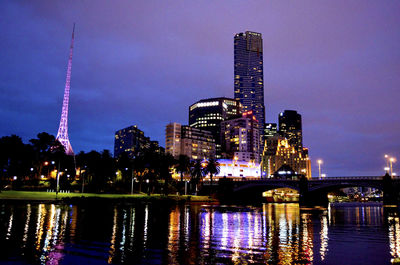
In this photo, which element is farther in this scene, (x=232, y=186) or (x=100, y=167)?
(x=232, y=186)

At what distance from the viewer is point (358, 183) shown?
11556 centimetres

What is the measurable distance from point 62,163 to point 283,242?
113m

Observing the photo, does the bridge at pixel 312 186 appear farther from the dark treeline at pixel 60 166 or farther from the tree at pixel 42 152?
the tree at pixel 42 152

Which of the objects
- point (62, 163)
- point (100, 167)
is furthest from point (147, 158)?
point (62, 163)

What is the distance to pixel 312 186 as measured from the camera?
128125 millimetres

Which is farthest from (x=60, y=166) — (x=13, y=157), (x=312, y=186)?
(x=312, y=186)

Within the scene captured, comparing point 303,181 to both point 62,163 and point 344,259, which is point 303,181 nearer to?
point 62,163

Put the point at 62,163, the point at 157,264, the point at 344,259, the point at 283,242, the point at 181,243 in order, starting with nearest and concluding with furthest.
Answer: the point at 157,264, the point at 344,259, the point at 181,243, the point at 283,242, the point at 62,163

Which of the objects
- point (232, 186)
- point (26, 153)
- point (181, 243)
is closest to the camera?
point (181, 243)

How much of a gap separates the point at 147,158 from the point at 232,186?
46.8m

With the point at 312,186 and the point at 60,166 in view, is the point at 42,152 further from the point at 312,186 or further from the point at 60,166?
the point at 312,186

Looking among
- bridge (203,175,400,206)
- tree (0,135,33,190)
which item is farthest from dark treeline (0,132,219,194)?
bridge (203,175,400,206)

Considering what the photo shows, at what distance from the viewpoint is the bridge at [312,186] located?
112 m

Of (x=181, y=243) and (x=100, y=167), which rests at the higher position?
(x=100, y=167)
